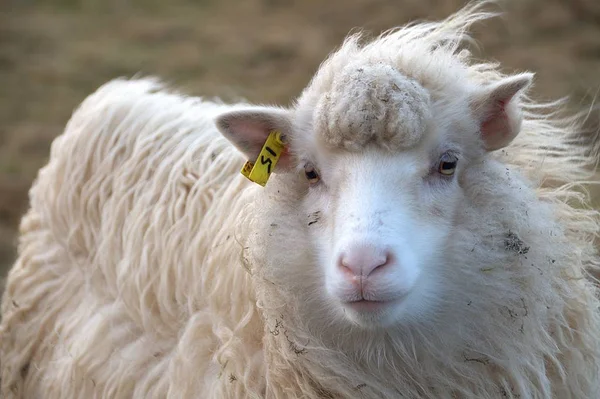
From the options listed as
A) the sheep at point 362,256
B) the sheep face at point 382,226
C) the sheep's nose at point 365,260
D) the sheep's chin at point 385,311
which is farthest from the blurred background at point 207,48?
the sheep's nose at point 365,260

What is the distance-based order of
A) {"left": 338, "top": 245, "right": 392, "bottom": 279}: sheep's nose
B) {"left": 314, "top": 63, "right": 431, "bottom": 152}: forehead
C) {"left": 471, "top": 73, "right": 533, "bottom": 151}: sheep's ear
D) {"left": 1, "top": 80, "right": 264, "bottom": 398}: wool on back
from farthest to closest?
{"left": 1, "top": 80, "right": 264, "bottom": 398}: wool on back, {"left": 471, "top": 73, "right": 533, "bottom": 151}: sheep's ear, {"left": 314, "top": 63, "right": 431, "bottom": 152}: forehead, {"left": 338, "top": 245, "right": 392, "bottom": 279}: sheep's nose

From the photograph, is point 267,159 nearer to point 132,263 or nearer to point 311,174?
point 311,174

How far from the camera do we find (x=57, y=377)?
3.26m

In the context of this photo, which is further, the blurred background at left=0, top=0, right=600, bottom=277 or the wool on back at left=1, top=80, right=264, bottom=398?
the blurred background at left=0, top=0, right=600, bottom=277

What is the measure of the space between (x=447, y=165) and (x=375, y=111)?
26 cm

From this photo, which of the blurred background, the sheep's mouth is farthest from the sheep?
the blurred background

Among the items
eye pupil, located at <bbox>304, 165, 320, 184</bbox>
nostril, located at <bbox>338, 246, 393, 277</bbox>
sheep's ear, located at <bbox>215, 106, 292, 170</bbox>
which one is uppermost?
sheep's ear, located at <bbox>215, 106, 292, 170</bbox>

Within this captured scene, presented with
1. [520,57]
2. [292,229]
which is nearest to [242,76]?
[520,57]

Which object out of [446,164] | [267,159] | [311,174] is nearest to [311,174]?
[311,174]

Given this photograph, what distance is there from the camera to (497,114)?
2502 mm

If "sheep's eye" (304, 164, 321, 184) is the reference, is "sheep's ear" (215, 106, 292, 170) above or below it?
above

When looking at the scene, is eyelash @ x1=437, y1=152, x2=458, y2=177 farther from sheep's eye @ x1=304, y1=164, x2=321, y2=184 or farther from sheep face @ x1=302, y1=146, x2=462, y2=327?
sheep's eye @ x1=304, y1=164, x2=321, y2=184

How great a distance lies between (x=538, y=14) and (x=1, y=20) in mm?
6581

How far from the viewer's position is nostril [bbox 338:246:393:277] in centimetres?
213
